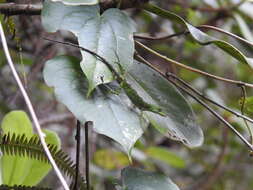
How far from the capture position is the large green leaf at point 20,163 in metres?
0.81

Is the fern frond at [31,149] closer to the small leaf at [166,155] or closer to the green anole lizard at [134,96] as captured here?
the green anole lizard at [134,96]

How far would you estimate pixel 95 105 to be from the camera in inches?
24.7

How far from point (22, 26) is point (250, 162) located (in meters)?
1.22

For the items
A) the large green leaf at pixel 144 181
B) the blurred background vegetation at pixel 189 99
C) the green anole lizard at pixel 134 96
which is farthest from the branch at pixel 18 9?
the large green leaf at pixel 144 181

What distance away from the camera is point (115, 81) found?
2.27ft

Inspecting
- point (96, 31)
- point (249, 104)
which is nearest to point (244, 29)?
point (249, 104)

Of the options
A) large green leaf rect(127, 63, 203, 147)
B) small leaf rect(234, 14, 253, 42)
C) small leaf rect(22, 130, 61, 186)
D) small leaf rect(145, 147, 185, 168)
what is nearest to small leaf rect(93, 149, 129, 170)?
small leaf rect(145, 147, 185, 168)

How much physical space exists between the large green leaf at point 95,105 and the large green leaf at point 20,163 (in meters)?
0.18

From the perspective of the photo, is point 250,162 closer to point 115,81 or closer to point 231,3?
point 231,3

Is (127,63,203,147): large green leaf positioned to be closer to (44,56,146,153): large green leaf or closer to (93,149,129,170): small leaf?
(44,56,146,153): large green leaf

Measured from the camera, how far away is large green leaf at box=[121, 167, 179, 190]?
688 mm

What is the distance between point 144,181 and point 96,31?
0.22 meters

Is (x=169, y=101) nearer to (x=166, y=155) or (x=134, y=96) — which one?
(x=134, y=96)

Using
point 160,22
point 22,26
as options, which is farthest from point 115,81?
point 160,22
